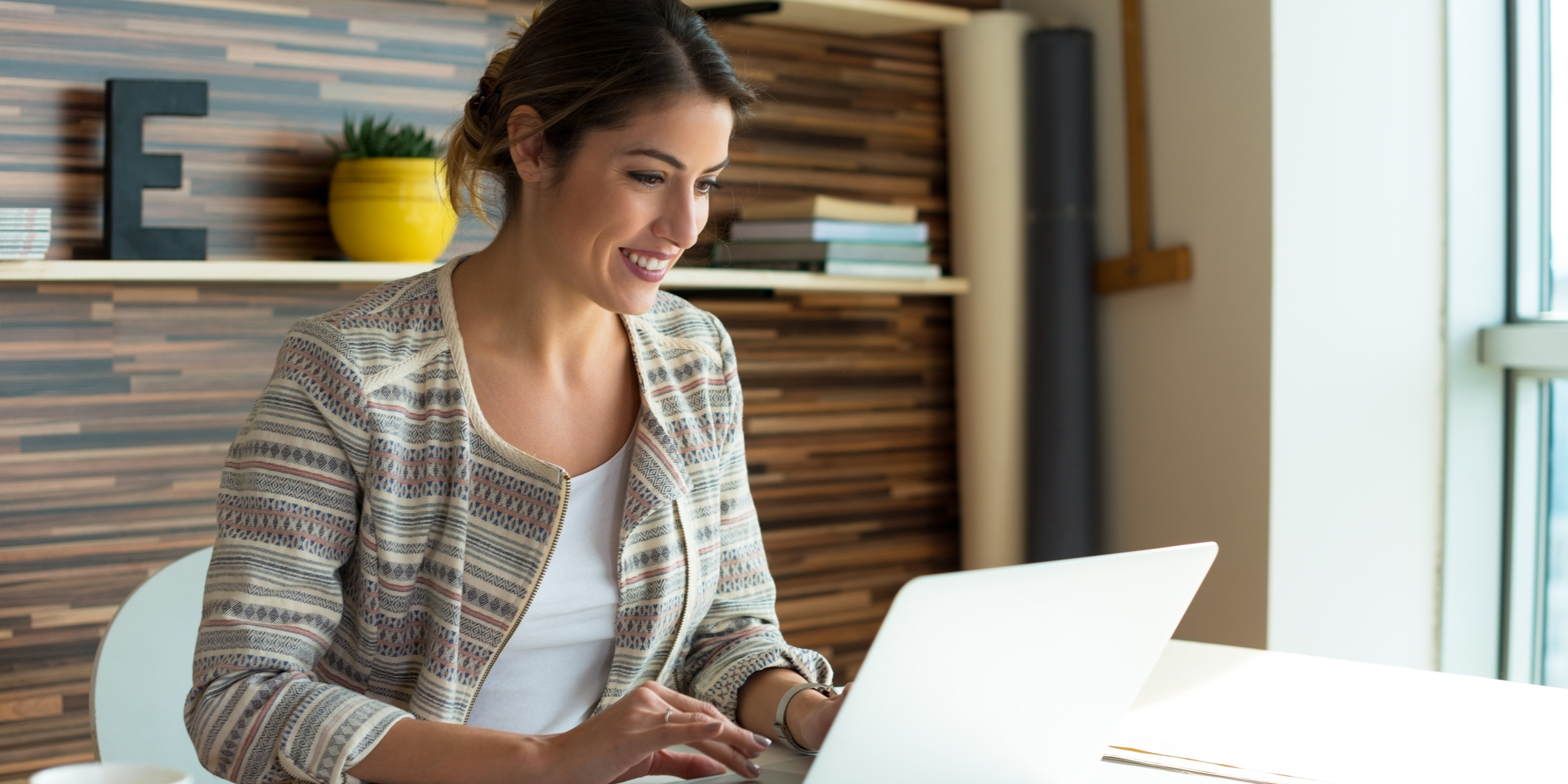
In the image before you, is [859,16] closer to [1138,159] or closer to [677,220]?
[1138,159]

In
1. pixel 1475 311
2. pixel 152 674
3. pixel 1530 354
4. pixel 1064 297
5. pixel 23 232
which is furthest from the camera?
pixel 1064 297

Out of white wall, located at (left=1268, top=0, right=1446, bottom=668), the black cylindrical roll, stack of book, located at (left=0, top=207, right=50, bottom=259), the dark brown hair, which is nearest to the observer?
the dark brown hair

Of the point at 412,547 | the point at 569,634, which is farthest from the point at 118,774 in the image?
the point at 569,634

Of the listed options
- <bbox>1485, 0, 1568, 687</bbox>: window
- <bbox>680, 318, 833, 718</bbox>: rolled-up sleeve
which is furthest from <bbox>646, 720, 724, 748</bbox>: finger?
<bbox>1485, 0, 1568, 687</bbox>: window

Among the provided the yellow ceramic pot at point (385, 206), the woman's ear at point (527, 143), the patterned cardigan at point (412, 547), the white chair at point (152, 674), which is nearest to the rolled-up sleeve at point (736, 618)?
the patterned cardigan at point (412, 547)

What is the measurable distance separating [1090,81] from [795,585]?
1224mm

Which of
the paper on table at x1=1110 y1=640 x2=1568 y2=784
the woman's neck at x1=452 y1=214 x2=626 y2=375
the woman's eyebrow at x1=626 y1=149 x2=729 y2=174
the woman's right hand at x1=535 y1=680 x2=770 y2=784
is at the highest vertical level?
the woman's eyebrow at x1=626 y1=149 x2=729 y2=174

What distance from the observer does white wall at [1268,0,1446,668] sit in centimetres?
231

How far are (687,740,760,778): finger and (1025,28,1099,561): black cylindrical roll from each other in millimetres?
1687

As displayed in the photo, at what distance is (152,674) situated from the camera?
1.46 m

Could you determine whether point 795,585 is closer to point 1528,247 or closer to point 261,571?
point 1528,247

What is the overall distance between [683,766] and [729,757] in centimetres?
4

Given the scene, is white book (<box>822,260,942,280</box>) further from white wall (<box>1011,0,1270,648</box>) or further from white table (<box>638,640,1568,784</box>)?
white table (<box>638,640,1568,784</box>)

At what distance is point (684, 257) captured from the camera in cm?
242
